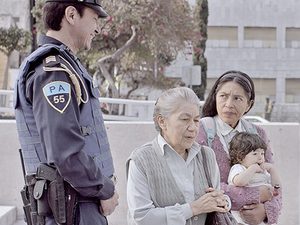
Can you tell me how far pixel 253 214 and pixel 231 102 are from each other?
1.95 feet

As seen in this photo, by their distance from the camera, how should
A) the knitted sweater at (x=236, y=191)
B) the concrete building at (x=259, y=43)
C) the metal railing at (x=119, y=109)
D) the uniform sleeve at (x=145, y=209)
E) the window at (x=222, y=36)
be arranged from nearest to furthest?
the uniform sleeve at (x=145, y=209) → the knitted sweater at (x=236, y=191) → the metal railing at (x=119, y=109) → the concrete building at (x=259, y=43) → the window at (x=222, y=36)

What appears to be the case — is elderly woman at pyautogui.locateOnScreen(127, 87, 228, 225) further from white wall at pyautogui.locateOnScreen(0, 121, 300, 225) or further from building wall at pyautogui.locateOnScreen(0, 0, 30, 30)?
building wall at pyautogui.locateOnScreen(0, 0, 30, 30)

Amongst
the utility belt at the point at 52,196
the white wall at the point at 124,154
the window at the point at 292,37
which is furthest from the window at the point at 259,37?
the utility belt at the point at 52,196

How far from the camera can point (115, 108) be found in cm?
1313

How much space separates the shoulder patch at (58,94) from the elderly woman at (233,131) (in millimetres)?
1031

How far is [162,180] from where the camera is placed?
8.80 feet

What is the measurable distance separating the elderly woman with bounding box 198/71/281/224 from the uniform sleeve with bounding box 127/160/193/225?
458 millimetres

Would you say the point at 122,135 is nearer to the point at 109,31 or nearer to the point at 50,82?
the point at 50,82

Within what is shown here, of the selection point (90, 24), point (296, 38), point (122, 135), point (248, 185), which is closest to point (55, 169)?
point (90, 24)

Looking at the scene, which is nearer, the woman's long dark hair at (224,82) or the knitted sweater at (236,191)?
the knitted sweater at (236,191)

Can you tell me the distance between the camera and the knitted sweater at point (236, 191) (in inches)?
118

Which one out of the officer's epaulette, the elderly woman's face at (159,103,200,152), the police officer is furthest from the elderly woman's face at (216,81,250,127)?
the officer's epaulette

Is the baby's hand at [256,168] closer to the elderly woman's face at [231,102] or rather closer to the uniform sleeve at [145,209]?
the elderly woman's face at [231,102]

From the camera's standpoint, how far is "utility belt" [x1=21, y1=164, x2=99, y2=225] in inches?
91.3
